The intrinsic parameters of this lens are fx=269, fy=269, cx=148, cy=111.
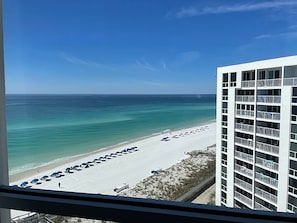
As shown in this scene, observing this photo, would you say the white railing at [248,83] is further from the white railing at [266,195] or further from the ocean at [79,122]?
the white railing at [266,195]

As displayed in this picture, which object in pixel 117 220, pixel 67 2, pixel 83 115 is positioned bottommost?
pixel 117 220

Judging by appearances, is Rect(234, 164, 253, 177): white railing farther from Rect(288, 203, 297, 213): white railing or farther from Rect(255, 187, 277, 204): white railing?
Rect(288, 203, 297, 213): white railing

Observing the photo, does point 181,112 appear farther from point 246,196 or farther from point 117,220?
point 117,220

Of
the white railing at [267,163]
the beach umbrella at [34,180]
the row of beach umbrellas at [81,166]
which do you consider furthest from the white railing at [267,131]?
the beach umbrella at [34,180]

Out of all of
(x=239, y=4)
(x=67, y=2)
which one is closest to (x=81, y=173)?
(x=67, y=2)

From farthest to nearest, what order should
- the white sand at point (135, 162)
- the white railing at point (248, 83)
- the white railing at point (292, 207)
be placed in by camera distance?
the white sand at point (135, 162) < the white railing at point (248, 83) < the white railing at point (292, 207)
